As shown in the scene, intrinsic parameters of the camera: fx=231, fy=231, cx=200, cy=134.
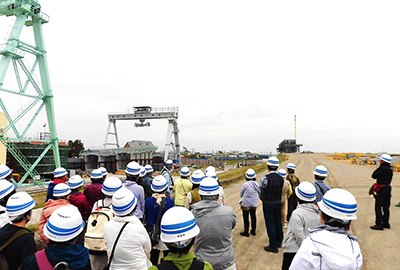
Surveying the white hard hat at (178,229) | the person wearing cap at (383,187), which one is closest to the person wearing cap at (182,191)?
the white hard hat at (178,229)

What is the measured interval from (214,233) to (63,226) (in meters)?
1.81

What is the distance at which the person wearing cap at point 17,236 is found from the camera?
8.21 ft

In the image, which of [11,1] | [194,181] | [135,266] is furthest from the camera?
[11,1]

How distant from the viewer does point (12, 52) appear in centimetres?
2080

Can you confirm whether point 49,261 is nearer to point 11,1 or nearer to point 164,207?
point 164,207

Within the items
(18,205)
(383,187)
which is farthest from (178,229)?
(383,187)

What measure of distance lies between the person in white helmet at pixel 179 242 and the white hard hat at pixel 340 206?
4.11 feet

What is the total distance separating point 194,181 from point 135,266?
8.21 ft

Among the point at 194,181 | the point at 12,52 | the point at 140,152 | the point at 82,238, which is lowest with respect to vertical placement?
the point at 140,152

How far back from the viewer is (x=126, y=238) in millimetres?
2754

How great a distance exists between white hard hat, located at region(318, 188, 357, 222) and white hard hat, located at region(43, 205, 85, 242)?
7.91 ft

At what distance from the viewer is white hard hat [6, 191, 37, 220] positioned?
2.70m

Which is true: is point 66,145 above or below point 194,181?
below

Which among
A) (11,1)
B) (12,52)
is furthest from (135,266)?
(11,1)
